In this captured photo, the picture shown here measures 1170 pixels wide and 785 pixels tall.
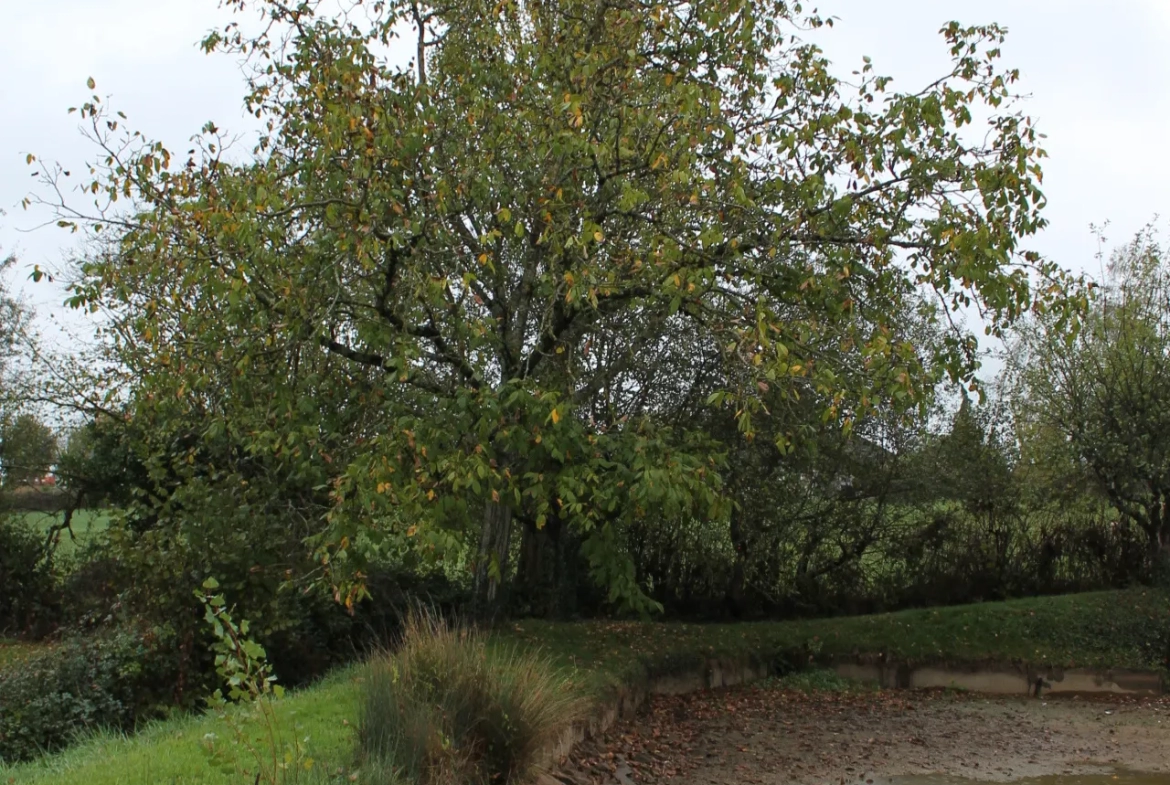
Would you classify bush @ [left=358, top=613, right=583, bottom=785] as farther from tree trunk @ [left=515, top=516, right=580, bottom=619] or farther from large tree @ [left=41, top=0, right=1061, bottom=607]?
tree trunk @ [left=515, top=516, right=580, bottom=619]

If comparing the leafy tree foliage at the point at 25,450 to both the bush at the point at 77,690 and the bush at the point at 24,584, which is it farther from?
the bush at the point at 77,690

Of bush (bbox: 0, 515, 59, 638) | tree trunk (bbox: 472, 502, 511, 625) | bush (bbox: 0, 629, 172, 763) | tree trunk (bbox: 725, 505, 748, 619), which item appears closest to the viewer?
bush (bbox: 0, 629, 172, 763)

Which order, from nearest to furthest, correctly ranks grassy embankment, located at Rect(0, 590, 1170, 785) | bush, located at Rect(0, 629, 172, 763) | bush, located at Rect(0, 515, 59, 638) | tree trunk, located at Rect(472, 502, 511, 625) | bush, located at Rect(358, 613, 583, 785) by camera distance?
bush, located at Rect(358, 613, 583, 785) < bush, located at Rect(0, 629, 172, 763) < grassy embankment, located at Rect(0, 590, 1170, 785) < tree trunk, located at Rect(472, 502, 511, 625) < bush, located at Rect(0, 515, 59, 638)

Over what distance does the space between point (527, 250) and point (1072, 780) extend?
716 centimetres

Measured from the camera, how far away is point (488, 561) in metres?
10.7

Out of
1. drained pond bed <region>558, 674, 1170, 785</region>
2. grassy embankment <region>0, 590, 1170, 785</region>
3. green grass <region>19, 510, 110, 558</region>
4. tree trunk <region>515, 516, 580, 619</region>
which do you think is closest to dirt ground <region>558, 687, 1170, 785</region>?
drained pond bed <region>558, 674, 1170, 785</region>

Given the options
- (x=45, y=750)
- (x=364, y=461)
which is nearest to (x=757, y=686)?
(x=364, y=461)

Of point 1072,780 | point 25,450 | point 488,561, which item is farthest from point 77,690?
point 25,450

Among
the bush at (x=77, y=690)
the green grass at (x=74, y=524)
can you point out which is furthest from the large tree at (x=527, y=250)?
the green grass at (x=74, y=524)

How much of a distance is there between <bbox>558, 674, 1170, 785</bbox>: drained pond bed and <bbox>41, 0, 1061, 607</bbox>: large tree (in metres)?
1.59

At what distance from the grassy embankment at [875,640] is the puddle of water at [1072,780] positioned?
2.85 metres

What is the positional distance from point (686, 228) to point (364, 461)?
3.48 m

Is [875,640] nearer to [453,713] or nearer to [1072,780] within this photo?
[1072,780]

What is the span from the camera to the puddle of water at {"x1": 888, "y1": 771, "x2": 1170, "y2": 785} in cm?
900
